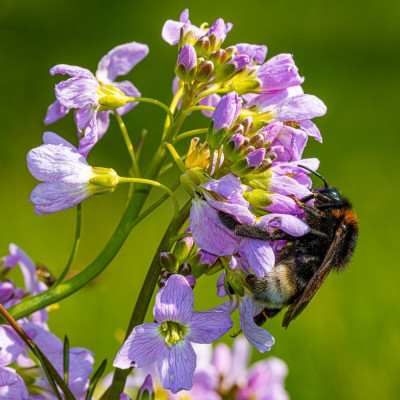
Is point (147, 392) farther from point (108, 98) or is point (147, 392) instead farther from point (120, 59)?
→ point (120, 59)

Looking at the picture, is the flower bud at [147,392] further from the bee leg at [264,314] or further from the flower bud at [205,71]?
the flower bud at [205,71]

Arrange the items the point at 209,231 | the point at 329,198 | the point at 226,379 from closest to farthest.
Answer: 1. the point at 209,231
2. the point at 329,198
3. the point at 226,379

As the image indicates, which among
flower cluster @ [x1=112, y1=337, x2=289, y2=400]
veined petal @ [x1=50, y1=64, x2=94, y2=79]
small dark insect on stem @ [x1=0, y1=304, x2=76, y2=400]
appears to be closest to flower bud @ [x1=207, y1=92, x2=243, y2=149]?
veined petal @ [x1=50, y1=64, x2=94, y2=79]

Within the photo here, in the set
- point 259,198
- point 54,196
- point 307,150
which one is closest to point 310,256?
point 259,198

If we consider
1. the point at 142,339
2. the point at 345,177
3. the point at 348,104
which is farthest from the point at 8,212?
the point at 142,339

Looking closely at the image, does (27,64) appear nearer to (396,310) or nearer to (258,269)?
(396,310)

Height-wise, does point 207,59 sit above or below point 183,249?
above

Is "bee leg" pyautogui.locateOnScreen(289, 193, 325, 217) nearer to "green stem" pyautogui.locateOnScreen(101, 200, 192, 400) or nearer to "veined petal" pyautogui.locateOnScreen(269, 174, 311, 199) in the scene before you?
"veined petal" pyautogui.locateOnScreen(269, 174, 311, 199)
